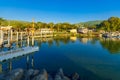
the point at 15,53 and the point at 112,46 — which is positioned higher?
the point at 15,53

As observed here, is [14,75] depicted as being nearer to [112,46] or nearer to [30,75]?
[30,75]

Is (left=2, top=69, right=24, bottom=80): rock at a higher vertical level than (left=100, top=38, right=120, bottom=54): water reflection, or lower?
higher

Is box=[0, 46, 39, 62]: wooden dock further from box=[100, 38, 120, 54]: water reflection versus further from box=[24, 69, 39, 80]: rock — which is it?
box=[100, 38, 120, 54]: water reflection

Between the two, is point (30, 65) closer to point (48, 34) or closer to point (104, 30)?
point (48, 34)

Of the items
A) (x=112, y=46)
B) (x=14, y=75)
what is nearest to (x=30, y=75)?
(x=14, y=75)

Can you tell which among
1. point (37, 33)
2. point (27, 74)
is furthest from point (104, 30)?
point (27, 74)

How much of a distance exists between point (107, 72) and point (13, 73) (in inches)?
659

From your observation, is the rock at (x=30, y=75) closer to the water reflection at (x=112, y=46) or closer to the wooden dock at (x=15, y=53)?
the wooden dock at (x=15, y=53)

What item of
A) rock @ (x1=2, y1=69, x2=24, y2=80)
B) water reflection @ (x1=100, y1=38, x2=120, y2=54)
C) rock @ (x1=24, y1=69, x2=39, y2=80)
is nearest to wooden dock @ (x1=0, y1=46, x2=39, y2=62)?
rock @ (x1=24, y1=69, x2=39, y2=80)

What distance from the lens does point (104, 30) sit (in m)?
175

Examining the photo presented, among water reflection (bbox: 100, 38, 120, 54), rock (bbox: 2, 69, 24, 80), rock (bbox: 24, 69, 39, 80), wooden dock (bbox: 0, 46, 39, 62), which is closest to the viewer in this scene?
rock (bbox: 2, 69, 24, 80)

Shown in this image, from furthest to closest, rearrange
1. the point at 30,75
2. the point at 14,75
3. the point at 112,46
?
the point at 112,46
the point at 30,75
the point at 14,75

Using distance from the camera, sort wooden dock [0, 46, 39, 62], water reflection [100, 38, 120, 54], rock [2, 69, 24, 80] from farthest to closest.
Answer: water reflection [100, 38, 120, 54] → wooden dock [0, 46, 39, 62] → rock [2, 69, 24, 80]

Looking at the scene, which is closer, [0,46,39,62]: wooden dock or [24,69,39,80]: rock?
[24,69,39,80]: rock
